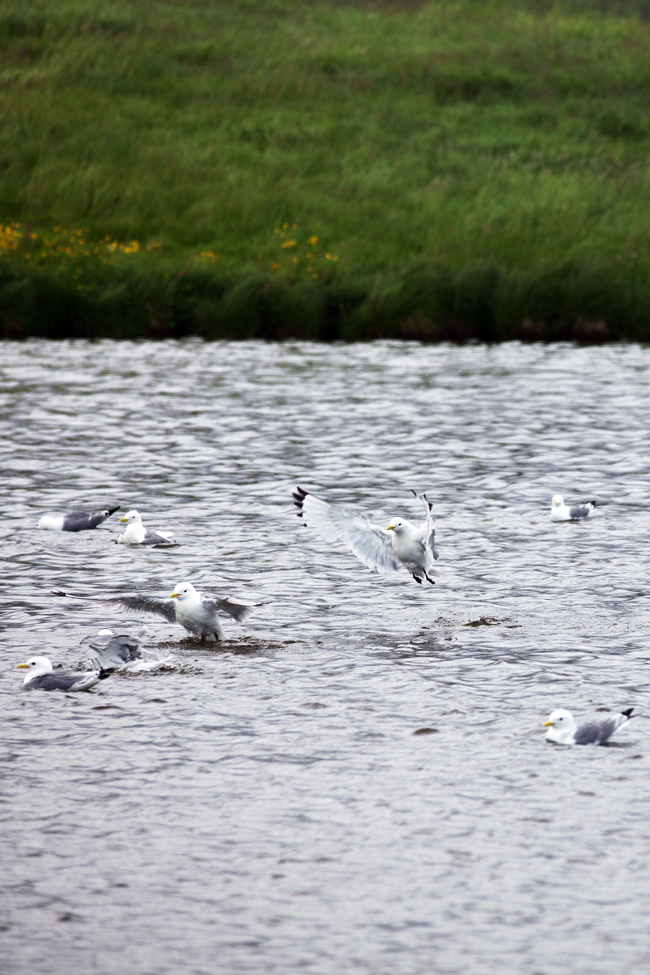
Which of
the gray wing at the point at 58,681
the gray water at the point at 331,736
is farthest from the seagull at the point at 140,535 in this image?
the gray wing at the point at 58,681

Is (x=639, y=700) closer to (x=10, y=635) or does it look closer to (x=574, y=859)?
(x=574, y=859)

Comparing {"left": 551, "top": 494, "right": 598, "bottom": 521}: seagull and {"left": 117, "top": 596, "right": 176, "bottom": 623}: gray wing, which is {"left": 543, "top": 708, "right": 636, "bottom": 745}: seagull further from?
{"left": 551, "top": 494, "right": 598, "bottom": 521}: seagull

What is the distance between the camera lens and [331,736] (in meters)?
6.65

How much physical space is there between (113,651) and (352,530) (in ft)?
7.88

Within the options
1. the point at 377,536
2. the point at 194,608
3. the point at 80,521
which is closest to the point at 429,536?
the point at 377,536

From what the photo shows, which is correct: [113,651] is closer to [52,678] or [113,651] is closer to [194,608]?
[52,678]

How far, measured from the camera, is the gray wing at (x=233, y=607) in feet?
26.9

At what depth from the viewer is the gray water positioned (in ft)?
15.8

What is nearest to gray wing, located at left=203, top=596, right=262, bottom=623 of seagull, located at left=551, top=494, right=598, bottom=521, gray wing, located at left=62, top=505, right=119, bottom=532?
gray wing, located at left=62, top=505, right=119, bottom=532

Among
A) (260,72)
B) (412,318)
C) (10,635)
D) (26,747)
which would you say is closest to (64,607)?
(10,635)

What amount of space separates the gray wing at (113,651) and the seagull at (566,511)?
509 cm

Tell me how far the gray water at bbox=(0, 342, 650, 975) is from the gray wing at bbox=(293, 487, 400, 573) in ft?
0.85

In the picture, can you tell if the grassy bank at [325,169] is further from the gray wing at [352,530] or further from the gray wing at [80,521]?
the gray wing at [352,530]

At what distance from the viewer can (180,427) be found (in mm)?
17141
